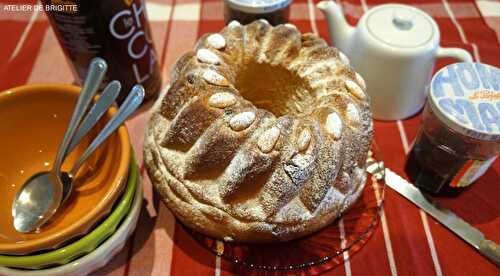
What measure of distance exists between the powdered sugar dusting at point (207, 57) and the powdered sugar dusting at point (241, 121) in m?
0.15

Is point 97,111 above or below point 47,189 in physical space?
above

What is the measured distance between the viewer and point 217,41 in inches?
34.9

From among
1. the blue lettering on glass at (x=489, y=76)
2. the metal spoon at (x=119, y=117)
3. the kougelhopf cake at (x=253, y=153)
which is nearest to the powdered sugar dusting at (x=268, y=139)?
the kougelhopf cake at (x=253, y=153)

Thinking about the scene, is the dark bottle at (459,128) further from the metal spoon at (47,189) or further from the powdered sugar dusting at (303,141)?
the metal spoon at (47,189)

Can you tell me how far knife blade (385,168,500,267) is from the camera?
0.84 m

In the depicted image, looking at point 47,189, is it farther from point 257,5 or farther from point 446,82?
point 446,82

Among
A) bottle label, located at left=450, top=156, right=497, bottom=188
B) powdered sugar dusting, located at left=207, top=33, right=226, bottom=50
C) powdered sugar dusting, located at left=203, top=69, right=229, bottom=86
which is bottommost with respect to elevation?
bottle label, located at left=450, top=156, right=497, bottom=188

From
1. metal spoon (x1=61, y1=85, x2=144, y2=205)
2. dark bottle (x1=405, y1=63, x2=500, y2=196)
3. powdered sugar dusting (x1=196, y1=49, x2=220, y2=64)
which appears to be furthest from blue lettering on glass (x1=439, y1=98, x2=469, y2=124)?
metal spoon (x1=61, y1=85, x2=144, y2=205)

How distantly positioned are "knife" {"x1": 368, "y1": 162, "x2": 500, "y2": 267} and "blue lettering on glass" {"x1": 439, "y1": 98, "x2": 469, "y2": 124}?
20 centimetres

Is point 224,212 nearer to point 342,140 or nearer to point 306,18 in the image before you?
point 342,140

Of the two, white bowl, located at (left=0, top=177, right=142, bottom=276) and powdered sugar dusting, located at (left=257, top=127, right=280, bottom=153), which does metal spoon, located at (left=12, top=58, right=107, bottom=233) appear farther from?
powdered sugar dusting, located at (left=257, top=127, right=280, bottom=153)

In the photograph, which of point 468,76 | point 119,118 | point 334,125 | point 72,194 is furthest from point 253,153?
point 468,76

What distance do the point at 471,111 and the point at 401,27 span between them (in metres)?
0.29

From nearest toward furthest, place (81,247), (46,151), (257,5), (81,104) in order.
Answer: (81,247), (81,104), (46,151), (257,5)
